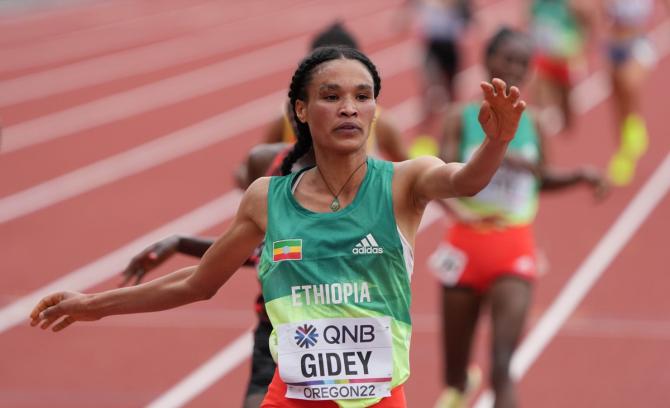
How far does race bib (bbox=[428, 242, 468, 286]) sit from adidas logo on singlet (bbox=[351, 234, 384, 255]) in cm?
286

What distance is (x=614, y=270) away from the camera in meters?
10.0

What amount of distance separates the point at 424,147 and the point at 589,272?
3766 millimetres

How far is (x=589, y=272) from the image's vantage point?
9.98m

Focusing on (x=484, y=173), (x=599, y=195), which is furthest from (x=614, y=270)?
(x=484, y=173)

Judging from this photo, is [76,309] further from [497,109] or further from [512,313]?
[512,313]

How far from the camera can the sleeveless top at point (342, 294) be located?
342cm

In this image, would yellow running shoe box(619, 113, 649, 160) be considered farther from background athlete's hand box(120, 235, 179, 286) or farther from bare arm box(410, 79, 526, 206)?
bare arm box(410, 79, 526, 206)

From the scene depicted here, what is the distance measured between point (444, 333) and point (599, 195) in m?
0.98

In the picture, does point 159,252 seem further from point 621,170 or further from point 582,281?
point 621,170

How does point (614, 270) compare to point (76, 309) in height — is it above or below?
below

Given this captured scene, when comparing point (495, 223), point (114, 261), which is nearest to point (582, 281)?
point (114, 261)

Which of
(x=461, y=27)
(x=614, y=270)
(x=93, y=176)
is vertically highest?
(x=461, y=27)

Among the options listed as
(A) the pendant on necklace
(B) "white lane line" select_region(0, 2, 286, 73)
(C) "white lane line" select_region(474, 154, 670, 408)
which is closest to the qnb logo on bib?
(A) the pendant on necklace

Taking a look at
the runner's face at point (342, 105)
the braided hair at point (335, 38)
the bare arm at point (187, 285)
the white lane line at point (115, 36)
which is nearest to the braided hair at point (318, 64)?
the runner's face at point (342, 105)
